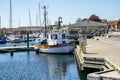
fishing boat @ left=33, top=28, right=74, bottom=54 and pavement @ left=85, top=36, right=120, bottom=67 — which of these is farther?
fishing boat @ left=33, top=28, right=74, bottom=54

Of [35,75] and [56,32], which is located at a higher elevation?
[56,32]

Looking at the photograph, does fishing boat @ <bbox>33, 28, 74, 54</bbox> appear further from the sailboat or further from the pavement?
the pavement

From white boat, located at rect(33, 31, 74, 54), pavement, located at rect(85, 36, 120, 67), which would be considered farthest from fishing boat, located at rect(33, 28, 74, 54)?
pavement, located at rect(85, 36, 120, 67)

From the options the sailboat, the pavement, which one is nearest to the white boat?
the sailboat

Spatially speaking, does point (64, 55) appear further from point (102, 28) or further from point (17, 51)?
point (102, 28)

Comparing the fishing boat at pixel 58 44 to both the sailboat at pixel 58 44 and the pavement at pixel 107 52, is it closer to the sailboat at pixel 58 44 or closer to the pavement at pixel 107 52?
the sailboat at pixel 58 44

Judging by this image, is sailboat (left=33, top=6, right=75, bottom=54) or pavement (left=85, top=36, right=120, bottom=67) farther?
sailboat (left=33, top=6, right=75, bottom=54)

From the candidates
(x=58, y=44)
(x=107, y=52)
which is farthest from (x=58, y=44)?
(x=107, y=52)

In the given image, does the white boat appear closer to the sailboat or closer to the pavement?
the sailboat

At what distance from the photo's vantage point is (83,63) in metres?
27.0

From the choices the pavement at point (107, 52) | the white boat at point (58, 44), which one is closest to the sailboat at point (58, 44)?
the white boat at point (58, 44)

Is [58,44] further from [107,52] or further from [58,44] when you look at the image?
[107,52]

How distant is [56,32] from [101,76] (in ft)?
123

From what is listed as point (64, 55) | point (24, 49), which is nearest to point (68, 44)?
point (64, 55)
